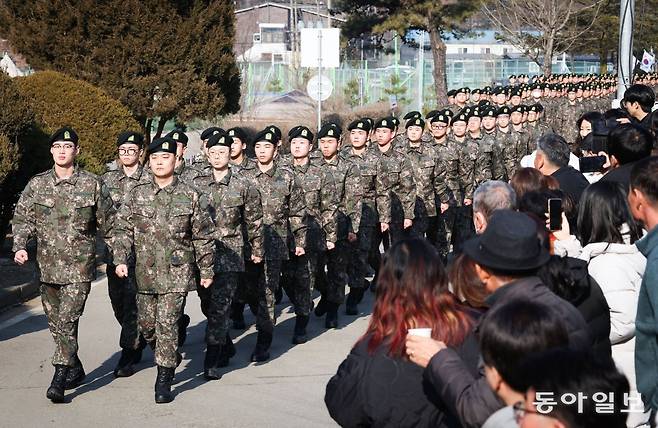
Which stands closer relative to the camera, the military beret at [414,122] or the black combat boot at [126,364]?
the black combat boot at [126,364]

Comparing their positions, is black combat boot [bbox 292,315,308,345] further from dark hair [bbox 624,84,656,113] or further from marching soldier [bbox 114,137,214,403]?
dark hair [bbox 624,84,656,113]

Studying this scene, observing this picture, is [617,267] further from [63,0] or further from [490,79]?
[490,79]

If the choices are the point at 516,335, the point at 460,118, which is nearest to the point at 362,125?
the point at 460,118

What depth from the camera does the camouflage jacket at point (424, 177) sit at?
45.1ft

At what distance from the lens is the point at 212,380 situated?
9.18 metres

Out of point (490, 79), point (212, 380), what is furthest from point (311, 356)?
point (490, 79)

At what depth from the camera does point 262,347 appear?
984cm

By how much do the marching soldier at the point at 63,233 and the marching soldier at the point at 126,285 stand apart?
1.37ft

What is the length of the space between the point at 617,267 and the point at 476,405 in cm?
205

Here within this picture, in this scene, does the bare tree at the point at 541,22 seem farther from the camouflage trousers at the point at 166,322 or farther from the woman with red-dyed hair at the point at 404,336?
the woman with red-dyed hair at the point at 404,336

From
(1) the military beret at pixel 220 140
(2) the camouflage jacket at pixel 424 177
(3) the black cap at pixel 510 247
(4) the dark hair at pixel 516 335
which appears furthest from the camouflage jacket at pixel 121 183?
(4) the dark hair at pixel 516 335

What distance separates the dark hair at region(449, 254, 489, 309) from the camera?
4.49 metres

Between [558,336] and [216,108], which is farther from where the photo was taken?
[216,108]

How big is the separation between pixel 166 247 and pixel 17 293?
463 centimetres
